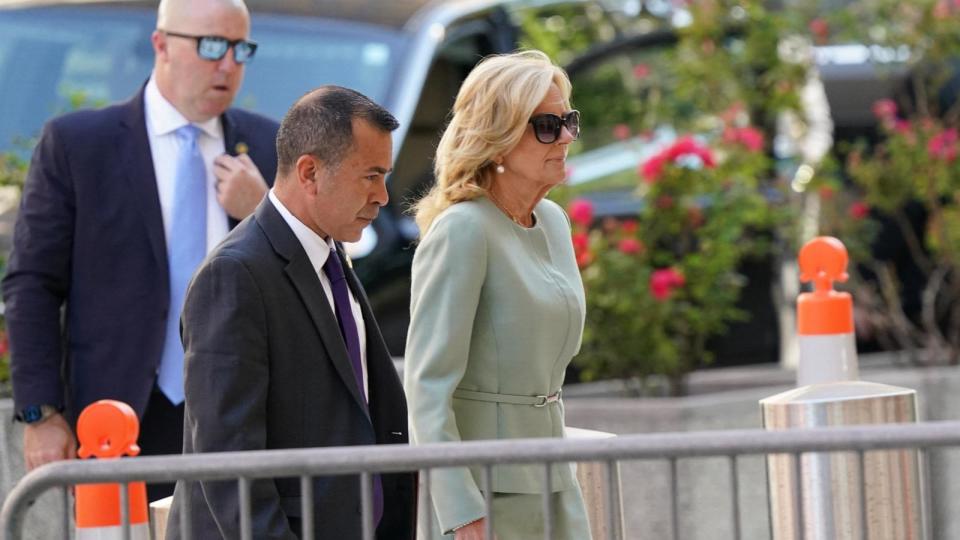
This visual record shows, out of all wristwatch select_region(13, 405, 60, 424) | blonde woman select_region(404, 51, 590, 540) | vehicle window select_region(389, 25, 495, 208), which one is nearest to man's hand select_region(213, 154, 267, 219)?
wristwatch select_region(13, 405, 60, 424)

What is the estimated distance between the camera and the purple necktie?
11.8 feet

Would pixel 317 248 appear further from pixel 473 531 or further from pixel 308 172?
pixel 473 531

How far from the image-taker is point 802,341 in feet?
15.9

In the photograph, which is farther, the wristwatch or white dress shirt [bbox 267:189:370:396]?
the wristwatch

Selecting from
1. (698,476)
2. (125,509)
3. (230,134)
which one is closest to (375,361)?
(125,509)

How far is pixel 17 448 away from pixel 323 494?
213 centimetres

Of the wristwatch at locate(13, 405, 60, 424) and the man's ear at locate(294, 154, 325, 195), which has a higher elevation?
the man's ear at locate(294, 154, 325, 195)

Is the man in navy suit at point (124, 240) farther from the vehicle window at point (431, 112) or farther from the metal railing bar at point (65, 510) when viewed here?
the vehicle window at point (431, 112)

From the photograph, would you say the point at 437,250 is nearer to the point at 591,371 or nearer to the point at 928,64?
the point at 591,371

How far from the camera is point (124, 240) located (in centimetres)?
466

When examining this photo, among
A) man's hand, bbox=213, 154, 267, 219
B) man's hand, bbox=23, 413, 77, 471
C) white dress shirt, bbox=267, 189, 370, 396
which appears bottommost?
man's hand, bbox=23, 413, 77, 471

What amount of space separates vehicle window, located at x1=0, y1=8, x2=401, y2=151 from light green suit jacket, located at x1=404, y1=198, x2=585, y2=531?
129 inches

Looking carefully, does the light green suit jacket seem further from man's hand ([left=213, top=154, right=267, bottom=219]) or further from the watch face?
the watch face

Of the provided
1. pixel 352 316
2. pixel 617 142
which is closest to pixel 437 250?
pixel 352 316
